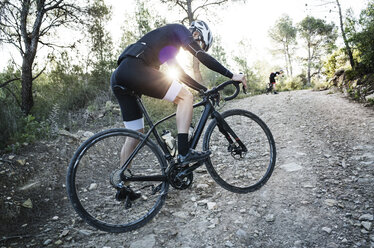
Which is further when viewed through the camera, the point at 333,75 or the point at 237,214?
the point at 333,75

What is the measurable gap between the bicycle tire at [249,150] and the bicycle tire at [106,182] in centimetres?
92

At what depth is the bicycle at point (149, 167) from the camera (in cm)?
229

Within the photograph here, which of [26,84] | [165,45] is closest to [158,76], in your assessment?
[165,45]

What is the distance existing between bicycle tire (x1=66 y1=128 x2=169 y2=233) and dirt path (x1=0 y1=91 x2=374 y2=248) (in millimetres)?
162

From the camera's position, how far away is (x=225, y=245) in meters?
2.08

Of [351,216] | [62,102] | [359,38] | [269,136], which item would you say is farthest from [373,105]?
[62,102]

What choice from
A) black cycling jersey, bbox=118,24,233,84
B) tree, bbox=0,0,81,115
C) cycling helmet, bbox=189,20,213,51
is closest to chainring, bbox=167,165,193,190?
black cycling jersey, bbox=118,24,233,84

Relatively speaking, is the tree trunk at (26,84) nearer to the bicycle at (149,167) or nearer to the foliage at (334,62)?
the bicycle at (149,167)

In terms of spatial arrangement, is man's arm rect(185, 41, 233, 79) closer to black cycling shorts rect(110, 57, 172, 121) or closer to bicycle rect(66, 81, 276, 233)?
bicycle rect(66, 81, 276, 233)

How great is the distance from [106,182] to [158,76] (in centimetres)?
149

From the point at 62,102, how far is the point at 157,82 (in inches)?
305

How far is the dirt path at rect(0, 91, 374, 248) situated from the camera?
83.4 inches

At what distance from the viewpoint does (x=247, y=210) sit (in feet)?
8.42

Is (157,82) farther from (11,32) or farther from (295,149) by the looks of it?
(11,32)
